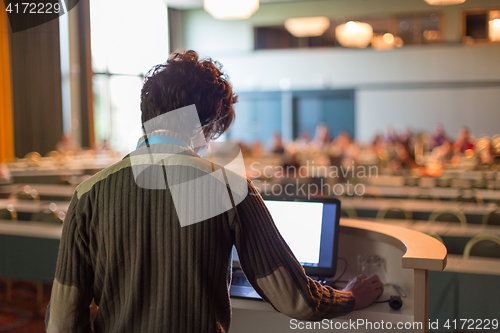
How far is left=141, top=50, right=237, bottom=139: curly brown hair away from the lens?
1.05 meters

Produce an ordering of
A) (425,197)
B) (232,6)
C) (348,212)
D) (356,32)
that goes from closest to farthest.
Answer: (348,212)
(425,197)
(232,6)
(356,32)

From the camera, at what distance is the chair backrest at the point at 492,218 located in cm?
410

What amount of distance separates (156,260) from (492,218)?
13.1 ft

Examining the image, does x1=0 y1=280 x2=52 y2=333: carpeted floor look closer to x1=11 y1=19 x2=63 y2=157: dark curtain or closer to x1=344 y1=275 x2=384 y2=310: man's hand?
x1=11 y1=19 x2=63 y2=157: dark curtain

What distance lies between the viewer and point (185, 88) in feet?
3.45

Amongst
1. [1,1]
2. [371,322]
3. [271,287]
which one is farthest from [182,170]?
[1,1]

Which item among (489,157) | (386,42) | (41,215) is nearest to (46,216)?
(41,215)

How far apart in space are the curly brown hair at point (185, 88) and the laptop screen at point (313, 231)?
0.78m

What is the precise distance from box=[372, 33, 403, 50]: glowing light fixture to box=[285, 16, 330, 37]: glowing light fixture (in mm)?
1525

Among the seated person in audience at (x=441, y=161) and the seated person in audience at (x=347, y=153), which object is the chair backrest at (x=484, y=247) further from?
the seated person in audience at (x=347, y=153)

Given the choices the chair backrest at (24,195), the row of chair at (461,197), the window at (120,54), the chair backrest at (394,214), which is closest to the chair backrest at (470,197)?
the row of chair at (461,197)

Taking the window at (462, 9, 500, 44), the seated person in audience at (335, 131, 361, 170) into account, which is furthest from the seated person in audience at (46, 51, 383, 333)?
the window at (462, 9, 500, 44)

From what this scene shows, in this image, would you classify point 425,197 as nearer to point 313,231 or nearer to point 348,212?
point 348,212

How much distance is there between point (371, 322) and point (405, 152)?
26.2ft
